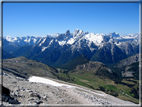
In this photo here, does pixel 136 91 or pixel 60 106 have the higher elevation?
pixel 60 106

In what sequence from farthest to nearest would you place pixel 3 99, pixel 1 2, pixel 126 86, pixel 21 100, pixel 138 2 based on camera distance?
pixel 126 86, pixel 21 100, pixel 3 99, pixel 138 2, pixel 1 2

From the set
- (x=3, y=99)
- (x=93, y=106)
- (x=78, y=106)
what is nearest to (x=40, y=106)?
(x=3, y=99)

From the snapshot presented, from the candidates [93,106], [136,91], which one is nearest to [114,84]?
[136,91]

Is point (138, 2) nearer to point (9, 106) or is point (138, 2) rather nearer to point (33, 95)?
point (9, 106)

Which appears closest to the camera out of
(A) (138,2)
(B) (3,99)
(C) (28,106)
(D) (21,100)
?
(A) (138,2)

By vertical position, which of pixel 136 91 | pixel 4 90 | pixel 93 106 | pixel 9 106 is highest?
pixel 4 90

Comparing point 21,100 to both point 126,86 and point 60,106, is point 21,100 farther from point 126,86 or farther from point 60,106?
point 126,86

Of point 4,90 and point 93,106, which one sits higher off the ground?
point 4,90

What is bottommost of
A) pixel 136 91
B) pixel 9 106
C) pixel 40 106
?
pixel 136 91

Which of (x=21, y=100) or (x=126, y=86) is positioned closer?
(x=21, y=100)
